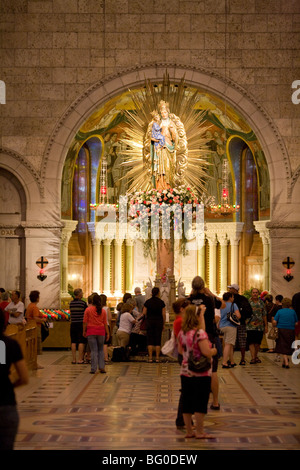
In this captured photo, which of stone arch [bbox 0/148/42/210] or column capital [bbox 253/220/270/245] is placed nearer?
stone arch [bbox 0/148/42/210]

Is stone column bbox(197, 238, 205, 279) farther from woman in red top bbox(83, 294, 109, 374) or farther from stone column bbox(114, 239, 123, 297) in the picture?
woman in red top bbox(83, 294, 109, 374)

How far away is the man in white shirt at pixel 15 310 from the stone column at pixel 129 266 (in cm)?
1146

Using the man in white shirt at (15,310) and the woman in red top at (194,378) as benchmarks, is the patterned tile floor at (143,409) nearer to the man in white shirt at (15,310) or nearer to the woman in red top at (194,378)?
the woman in red top at (194,378)

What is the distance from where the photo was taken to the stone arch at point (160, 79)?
20875 mm

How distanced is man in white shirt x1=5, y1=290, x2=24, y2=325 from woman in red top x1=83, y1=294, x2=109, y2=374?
1.19m

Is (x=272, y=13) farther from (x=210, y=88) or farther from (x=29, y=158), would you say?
(x=29, y=158)

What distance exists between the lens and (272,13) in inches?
828

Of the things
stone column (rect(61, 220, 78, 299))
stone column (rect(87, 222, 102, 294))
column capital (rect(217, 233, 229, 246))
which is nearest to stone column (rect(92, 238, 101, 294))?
stone column (rect(87, 222, 102, 294))

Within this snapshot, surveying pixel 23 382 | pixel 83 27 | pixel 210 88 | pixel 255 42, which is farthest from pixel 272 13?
pixel 23 382

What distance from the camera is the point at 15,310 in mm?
15258

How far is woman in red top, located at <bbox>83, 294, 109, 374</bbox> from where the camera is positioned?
48.8ft

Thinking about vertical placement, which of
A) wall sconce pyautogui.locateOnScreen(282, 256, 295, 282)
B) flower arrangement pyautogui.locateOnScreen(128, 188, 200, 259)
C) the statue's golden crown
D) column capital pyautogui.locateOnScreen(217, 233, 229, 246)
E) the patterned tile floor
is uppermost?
the statue's golden crown

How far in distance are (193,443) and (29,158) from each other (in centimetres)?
1284

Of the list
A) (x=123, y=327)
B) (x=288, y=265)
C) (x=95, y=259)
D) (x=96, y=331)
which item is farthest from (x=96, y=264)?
(x=96, y=331)
